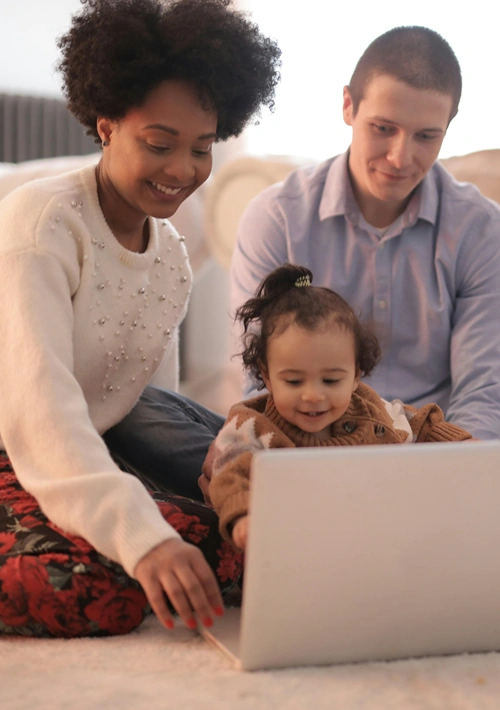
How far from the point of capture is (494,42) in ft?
9.53

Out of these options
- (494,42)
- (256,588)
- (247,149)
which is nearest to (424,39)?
(256,588)

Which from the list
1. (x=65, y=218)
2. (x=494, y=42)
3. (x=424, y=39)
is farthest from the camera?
(x=494, y=42)

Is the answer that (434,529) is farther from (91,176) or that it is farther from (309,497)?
(91,176)

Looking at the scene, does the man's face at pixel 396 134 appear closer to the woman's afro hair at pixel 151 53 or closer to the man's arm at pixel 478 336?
the man's arm at pixel 478 336

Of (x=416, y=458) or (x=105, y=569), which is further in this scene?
(x=105, y=569)

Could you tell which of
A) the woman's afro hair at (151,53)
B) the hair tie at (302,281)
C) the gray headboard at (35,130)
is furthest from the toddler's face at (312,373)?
the gray headboard at (35,130)

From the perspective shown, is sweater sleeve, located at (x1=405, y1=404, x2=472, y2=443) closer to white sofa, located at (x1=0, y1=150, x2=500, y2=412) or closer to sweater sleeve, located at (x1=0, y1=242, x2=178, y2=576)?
sweater sleeve, located at (x1=0, y1=242, x2=178, y2=576)

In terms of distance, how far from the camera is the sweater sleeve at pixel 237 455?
1.12 metres

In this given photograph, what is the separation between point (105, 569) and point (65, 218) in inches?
19.6

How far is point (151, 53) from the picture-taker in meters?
1.28

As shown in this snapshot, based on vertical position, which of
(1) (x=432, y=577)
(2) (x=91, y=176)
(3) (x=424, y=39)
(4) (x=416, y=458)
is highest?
(3) (x=424, y=39)

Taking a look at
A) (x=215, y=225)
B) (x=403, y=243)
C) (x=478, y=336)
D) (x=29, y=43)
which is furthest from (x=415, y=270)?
(x=29, y=43)

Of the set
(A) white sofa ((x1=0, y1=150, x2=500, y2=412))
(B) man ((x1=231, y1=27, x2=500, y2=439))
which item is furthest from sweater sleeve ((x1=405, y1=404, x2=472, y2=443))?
(A) white sofa ((x1=0, y1=150, x2=500, y2=412))

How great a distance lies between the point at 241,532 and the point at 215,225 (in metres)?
1.89
